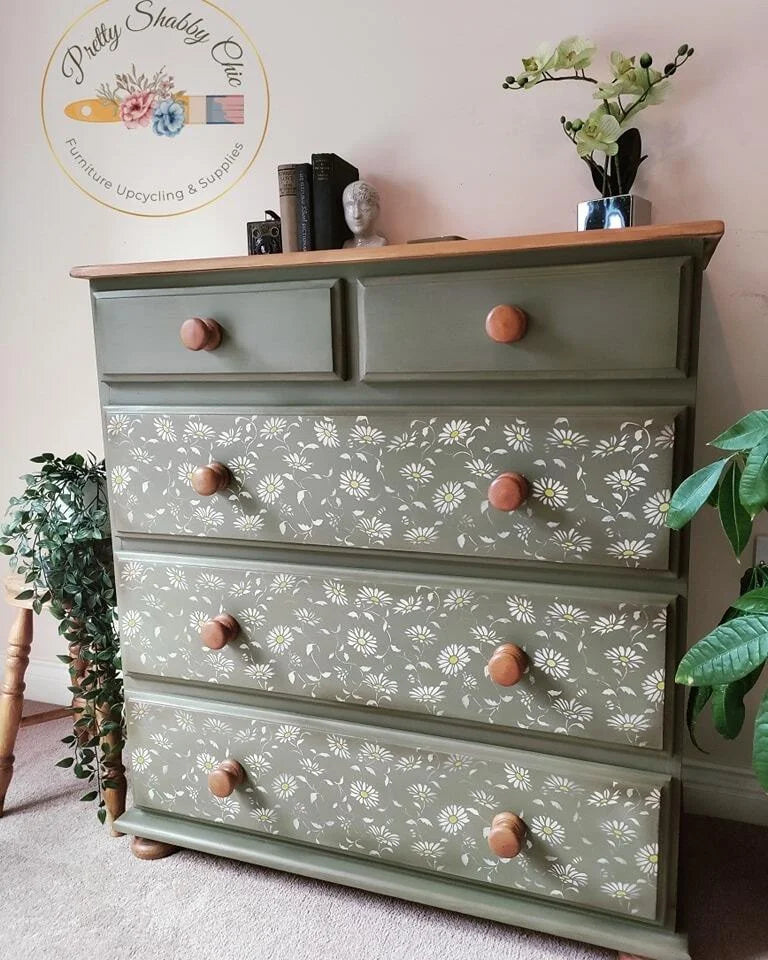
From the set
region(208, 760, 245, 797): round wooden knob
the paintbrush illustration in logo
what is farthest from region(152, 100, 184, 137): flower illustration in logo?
region(208, 760, 245, 797): round wooden knob

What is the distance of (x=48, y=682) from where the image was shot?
81.8 inches

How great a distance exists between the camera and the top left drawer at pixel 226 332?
1.11m

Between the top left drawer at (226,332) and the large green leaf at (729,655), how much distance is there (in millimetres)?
588

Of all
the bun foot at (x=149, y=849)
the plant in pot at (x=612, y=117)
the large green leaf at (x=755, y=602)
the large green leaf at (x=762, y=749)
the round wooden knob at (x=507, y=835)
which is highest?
the plant in pot at (x=612, y=117)

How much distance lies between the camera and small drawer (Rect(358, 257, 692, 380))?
3.14 ft

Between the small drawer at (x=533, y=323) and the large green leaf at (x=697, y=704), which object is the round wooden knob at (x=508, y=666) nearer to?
the large green leaf at (x=697, y=704)

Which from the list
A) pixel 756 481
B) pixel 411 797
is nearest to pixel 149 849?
pixel 411 797

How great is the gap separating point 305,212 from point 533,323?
635 millimetres

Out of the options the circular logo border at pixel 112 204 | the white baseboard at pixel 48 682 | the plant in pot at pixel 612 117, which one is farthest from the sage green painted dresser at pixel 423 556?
the white baseboard at pixel 48 682

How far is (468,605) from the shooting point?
1098 mm

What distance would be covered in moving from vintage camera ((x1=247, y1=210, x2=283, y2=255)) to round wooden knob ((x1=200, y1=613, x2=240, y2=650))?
0.72m

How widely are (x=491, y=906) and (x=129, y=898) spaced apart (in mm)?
610

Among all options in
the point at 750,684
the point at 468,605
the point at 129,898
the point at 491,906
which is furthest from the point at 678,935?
the point at 129,898

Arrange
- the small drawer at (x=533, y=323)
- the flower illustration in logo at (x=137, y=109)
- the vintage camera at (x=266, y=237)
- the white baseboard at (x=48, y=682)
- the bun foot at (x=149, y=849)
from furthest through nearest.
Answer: the white baseboard at (x=48, y=682), the flower illustration in logo at (x=137, y=109), the vintage camera at (x=266, y=237), the bun foot at (x=149, y=849), the small drawer at (x=533, y=323)
